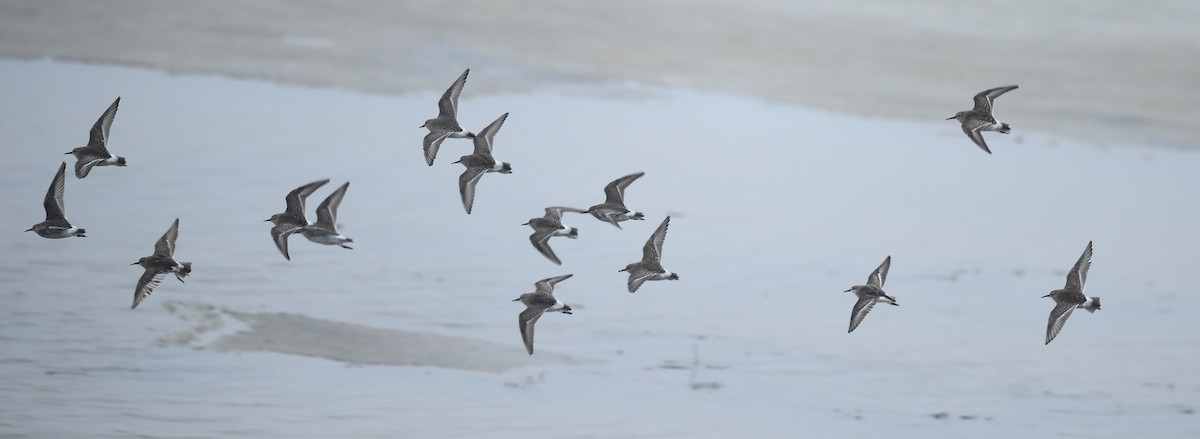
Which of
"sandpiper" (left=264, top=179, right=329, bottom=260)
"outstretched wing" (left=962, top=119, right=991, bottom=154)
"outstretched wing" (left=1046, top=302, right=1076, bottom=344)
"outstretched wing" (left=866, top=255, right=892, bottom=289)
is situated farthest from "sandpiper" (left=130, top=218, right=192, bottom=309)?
"outstretched wing" (left=1046, top=302, right=1076, bottom=344)

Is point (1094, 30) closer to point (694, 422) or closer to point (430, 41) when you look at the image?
point (430, 41)

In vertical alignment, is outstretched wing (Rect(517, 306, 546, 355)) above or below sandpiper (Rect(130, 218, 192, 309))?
below

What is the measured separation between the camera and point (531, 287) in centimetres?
1159

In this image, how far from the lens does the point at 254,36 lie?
52.5 ft

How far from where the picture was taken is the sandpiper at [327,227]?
8828 millimetres

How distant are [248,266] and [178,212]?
4.23 ft

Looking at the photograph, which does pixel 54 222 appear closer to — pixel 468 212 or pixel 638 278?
pixel 468 212

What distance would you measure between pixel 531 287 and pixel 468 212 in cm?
288

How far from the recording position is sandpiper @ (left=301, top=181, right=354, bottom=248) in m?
8.83

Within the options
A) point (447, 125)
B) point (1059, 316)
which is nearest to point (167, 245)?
point (447, 125)

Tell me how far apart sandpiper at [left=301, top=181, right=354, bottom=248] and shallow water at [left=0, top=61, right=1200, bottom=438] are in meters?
1.12

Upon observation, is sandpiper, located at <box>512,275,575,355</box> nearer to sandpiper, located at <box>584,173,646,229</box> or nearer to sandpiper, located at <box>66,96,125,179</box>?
sandpiper, located at <box>584,173,646,229</box>

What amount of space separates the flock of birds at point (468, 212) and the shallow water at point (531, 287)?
2.88ft

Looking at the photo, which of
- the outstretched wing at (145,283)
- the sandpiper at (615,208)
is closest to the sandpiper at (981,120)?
the sandpiper at (615,208)
